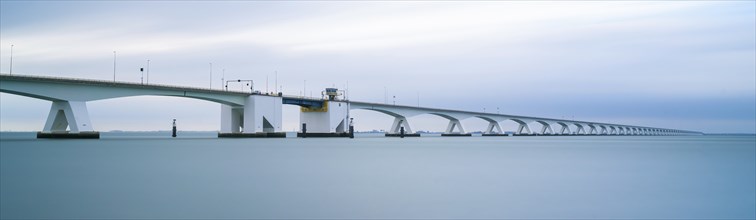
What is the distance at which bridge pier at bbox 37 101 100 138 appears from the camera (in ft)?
175

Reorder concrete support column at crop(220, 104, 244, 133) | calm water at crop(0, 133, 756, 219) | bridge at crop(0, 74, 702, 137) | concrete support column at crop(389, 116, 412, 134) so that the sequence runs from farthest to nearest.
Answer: concrete support column at crop(389, 116, 412, 134)
concrete support column at crop(220, 104, 244, 133)
bridge at crop(0, 74, 702, 137)
calm water at crop(0, 133, 756, 219)

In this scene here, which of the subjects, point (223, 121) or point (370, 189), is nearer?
point (370, 189)

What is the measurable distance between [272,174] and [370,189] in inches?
233

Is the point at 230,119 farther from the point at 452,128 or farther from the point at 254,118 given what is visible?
the point at 452,128

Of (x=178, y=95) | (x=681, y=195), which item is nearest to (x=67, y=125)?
(x=178, y=95)

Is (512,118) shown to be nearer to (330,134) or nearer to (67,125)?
(330,134)

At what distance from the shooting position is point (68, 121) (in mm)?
53656

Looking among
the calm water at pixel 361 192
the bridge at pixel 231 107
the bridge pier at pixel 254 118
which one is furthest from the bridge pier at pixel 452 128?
the calm water at pixel 361 192

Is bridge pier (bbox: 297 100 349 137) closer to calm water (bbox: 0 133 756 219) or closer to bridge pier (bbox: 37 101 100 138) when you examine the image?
bridge pier (bbox: 37 101 100 138)

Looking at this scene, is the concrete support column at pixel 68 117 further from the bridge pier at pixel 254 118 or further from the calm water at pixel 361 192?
the calm water at pixel 361 192

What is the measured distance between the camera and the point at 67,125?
182 feet

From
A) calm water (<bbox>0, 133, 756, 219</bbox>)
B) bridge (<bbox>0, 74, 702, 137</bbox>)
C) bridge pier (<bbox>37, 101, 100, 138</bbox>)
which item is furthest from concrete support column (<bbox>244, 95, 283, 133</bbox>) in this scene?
calm water (<bbox>0, 133, 756, 219</bbox>)

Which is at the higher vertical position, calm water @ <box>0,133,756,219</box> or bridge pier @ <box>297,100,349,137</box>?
bridge pier @ <box>297,100,349,137</box>

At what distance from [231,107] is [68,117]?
965 inches
